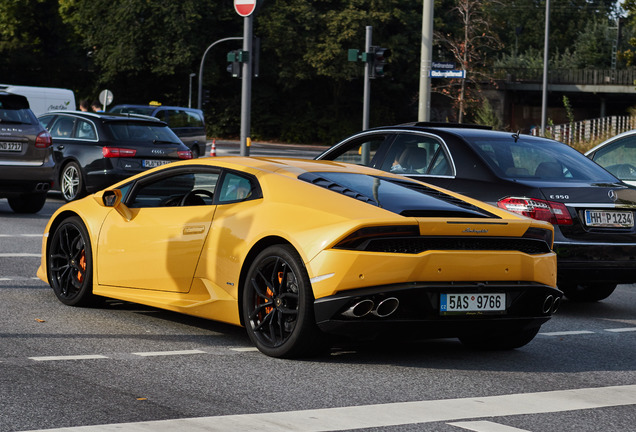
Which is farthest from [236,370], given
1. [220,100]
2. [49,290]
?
[220,100]

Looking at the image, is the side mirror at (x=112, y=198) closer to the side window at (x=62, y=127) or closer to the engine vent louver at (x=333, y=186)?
the engine vent louver at (x=333, y=186)

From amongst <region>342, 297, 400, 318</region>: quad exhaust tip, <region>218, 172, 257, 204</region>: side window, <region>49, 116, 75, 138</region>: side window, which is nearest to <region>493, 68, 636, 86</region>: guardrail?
<region>49, 116, 75, 138</region>: side window

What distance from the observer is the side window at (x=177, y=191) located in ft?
25.3

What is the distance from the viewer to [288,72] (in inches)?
2697

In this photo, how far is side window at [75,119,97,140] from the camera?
19922 millimetres

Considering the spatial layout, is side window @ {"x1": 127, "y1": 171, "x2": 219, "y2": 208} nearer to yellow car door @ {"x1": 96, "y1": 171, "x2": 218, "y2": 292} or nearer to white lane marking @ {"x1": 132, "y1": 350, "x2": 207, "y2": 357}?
yellow car door @ {"x1": 96, "y1": 171, "x2": 218, "y2": 292}

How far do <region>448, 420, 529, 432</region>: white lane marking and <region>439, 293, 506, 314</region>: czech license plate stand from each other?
4.56ft

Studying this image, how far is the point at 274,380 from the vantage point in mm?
6082

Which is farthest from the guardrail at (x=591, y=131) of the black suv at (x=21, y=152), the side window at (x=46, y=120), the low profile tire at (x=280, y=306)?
the low profile tire at (x=280, y=306)

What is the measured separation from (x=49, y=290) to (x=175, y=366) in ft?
11.2

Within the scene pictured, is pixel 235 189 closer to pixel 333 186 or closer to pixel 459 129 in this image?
pixel 333 186

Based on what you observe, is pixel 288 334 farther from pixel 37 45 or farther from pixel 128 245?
pixel 37 45

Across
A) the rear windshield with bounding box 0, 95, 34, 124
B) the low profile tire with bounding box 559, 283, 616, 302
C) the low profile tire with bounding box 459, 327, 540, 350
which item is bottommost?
the low profile tire with bounding box 559, 283, 616, 302

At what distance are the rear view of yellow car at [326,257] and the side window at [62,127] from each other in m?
12.8
